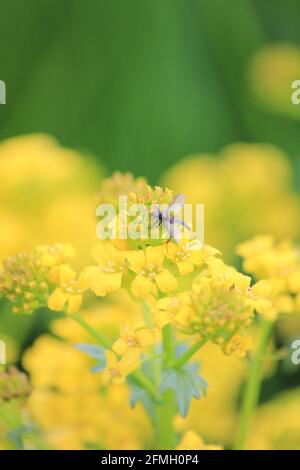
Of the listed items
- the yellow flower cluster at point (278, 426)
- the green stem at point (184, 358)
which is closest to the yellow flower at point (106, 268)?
the green stem at point (184, 358)

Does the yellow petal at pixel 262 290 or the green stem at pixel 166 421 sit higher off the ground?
the yellow petal at pixel 262 290

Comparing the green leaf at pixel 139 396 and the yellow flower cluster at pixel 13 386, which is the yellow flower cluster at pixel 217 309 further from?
the yellow flower cluster at pixel 13 386

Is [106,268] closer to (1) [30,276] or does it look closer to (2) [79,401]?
(1) [30,276]

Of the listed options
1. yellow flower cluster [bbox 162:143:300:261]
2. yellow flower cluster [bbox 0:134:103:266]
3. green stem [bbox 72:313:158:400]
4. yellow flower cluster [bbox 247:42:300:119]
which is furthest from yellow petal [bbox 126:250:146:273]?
yellow flower cluster [bbox 247:42:300:119]

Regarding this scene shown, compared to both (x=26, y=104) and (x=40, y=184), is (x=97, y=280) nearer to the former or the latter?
(x=40, y=184)

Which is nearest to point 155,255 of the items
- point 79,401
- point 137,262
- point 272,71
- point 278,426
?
point 137,262

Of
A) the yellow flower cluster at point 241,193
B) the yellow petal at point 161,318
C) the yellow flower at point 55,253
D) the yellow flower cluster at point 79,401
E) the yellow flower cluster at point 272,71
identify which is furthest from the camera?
the yellow flower cluster at point 272,71

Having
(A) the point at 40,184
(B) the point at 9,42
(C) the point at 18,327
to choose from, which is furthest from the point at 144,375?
(B) the point at 9,42
